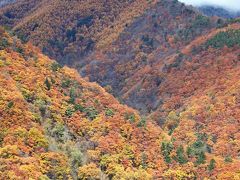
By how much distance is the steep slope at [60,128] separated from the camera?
109 m

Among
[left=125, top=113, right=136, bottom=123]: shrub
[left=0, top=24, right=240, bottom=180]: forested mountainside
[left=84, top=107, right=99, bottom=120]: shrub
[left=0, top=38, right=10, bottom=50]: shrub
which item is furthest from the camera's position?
[left=0, top=38, right=10, bottom=50]: shrub

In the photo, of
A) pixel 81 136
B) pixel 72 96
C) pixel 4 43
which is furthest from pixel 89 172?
pixel 4 43

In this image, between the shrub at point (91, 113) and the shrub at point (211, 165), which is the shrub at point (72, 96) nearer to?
the shrub at point (91, 113)

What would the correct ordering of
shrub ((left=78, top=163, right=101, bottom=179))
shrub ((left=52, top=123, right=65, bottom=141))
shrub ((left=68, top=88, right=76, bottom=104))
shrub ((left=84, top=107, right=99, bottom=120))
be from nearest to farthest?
shrub ((left=78, top=163, right=101, bottom=179)) < shrub ((left=52, top=123, right=65, bottom=141)) < shrub ((left=84, top=107, right=99, bottom=120)) < shrub ((left=68, top=88, right=76, bottom=104))

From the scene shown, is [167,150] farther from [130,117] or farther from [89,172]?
[89,172]

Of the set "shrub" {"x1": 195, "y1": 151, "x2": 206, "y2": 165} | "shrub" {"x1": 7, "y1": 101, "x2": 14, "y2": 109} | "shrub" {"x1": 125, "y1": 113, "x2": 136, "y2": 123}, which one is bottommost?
"shrub" {"x1": 7, "y1": 101, "x2": 14, "y2": 109}

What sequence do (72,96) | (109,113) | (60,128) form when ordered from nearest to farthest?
(60,128), (109,113), (72,96)

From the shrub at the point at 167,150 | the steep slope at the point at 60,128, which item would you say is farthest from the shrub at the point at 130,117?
the shrub at the point at 167,150

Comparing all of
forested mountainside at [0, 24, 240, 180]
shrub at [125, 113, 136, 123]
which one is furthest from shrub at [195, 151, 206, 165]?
shrub at [125, 113, 136, 123]

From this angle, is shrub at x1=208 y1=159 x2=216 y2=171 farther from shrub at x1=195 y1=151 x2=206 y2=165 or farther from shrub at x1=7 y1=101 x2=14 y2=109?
shrub at x1=7 y1=101 x2=14 y2=109

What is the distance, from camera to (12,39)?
153 metres

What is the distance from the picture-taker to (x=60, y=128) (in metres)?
123

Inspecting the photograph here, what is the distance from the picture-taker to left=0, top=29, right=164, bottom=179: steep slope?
10862 cm

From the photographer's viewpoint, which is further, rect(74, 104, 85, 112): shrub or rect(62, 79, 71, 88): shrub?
rect(62, 79, 71, 88): shrub
